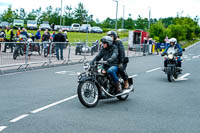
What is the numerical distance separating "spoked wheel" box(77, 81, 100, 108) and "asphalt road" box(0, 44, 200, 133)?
0.16m

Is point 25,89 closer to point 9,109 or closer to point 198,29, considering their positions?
point 9,109

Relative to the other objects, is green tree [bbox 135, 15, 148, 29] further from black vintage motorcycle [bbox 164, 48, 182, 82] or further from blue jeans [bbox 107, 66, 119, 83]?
blue jeans [bbox 107, 66, 119, 83]

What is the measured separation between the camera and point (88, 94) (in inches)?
313

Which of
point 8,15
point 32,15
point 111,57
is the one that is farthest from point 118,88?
point 32,15

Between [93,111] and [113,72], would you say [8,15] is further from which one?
[93,111]

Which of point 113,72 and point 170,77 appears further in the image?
point 170,77

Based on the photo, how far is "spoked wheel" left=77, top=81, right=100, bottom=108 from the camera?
7.74 metres

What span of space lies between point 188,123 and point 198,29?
9482 cm

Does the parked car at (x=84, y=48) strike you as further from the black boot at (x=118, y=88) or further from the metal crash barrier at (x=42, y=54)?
the black boot at (x=118, y=88)

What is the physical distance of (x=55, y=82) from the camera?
12.5 m

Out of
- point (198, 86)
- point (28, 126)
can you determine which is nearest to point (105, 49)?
point (28, 126)

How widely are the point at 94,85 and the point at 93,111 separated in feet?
2.21

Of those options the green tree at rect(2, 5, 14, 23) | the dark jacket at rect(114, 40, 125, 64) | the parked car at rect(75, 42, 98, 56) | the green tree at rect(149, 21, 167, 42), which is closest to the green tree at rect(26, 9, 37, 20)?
the green tree at rect(2, 5, 14, 23)

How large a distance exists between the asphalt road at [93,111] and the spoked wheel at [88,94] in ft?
0.52
